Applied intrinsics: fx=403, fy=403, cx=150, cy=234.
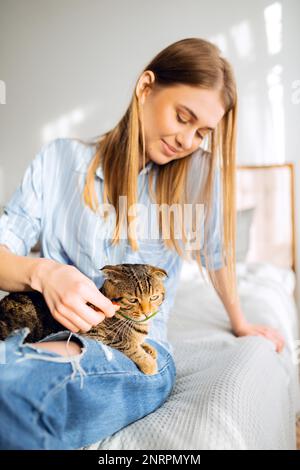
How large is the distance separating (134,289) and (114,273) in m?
0.04

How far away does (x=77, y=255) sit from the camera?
615 millimetres

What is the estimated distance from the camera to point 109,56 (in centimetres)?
72

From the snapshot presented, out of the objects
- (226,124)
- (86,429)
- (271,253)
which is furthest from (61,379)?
(271,253)

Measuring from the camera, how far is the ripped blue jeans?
378mm

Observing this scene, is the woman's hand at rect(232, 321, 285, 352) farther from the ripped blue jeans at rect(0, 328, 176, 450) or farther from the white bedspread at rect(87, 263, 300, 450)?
the ripped blue jeans at rect(0, 328, 176, 450)

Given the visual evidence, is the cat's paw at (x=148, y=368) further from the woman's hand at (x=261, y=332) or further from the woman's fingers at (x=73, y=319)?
the woman's hand at (x=261, y=332)

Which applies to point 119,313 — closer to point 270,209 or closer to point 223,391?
point 223,391

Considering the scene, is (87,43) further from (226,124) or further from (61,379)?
(61,379)

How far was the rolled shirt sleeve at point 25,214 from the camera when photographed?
0.60 meters

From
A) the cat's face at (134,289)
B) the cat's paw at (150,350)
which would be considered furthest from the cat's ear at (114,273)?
the cat's paw at (150,350)

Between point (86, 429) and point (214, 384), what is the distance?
18cm

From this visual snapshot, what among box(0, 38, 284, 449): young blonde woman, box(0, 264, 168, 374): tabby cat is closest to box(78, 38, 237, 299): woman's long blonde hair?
box(0, 38, 284, 449): young blonde woman

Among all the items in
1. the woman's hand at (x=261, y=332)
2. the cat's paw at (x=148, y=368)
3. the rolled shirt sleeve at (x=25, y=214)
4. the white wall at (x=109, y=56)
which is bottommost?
the woman's hand at (x=261, y=332)

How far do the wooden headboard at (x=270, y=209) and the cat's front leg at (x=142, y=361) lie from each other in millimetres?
450
